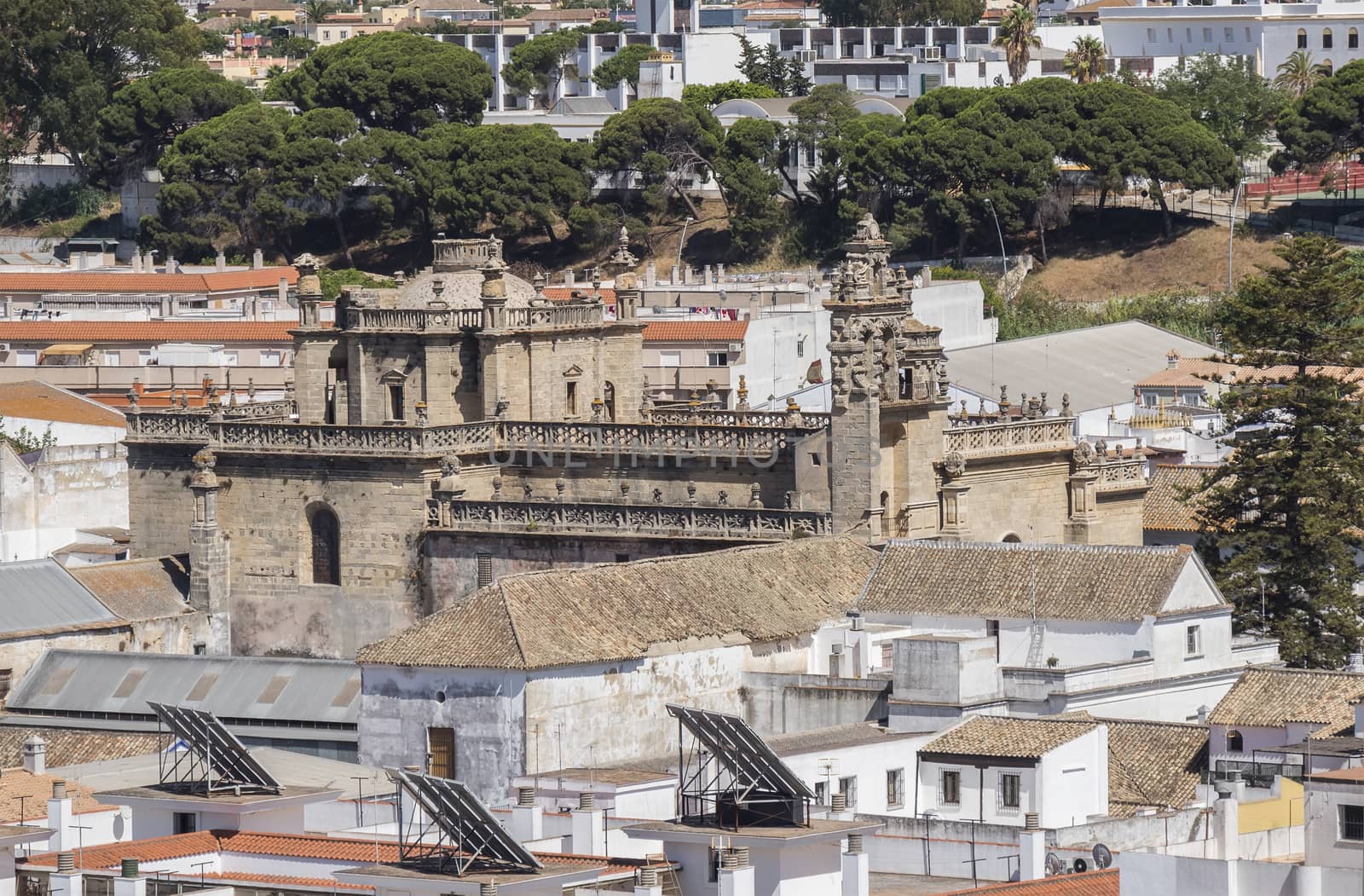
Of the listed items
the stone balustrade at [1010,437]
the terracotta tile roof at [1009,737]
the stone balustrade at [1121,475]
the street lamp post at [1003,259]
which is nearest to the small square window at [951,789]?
the terracotta tile roof at [1009,737]

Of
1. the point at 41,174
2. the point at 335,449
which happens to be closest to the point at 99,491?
the point at 335,449

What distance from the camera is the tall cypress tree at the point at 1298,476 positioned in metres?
75.9

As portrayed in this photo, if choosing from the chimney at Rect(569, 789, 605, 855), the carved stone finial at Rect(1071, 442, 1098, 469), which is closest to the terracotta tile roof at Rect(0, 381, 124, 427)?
the carved stone finial at Rect(1071, 442, 1098, 469)

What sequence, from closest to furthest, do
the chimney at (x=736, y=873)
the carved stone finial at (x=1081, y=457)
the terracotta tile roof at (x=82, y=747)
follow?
the chimney at (x=736, y=873), the terracotta tile roof at (x=82, y=747), the carved stone finial at (x=1081, y=457)

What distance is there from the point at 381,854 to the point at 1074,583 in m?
22.9

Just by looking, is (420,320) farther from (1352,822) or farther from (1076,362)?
(1076,362)

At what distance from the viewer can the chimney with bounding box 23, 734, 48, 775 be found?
6675 cm

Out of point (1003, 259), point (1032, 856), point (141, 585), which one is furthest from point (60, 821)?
point (1003, 259)

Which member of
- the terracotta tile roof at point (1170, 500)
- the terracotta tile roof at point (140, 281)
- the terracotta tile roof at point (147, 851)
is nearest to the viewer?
the terracotta tile roof at point (147, 851)

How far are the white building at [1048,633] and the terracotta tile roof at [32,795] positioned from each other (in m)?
14.5

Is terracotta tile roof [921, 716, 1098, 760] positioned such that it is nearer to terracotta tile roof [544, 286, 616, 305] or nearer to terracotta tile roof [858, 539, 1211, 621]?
terracotta tile roof [858, 539, 1211, 621]

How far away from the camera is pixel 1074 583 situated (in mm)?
70625

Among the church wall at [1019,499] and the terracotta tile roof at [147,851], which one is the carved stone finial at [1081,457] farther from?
the terracotta tile roof at [147,851]

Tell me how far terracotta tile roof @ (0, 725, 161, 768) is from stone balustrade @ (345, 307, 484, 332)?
13808mm
